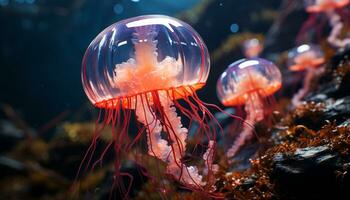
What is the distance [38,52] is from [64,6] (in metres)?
2.49

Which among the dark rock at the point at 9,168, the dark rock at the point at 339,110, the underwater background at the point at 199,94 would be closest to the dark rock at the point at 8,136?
the underwater background at the point at 199,94

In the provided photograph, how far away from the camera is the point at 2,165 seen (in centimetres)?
872

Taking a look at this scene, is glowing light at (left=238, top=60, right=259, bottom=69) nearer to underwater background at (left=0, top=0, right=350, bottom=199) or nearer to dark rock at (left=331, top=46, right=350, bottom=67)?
underwater background at (left=0, top=0, right=350, bottom=199)

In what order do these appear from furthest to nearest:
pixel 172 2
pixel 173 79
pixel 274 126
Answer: pixel 172 2, pixel 274 126, pixel 173 79

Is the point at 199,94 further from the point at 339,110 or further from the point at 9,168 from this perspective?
the point at 9,168

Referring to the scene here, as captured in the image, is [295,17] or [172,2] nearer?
[295,17]

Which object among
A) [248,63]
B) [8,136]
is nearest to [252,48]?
[248,63]

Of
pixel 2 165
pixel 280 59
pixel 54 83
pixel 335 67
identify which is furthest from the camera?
pixel 54 83

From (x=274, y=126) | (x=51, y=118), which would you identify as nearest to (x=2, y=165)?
(x=51, y=118)

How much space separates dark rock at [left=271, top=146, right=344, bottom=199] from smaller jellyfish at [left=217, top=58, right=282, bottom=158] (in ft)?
4.85

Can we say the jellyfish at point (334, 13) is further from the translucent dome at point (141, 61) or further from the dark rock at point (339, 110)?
the translucent dome at point (141, 61)

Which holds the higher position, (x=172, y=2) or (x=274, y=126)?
(x=172, y=2)

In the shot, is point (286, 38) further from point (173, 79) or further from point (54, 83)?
point (54, 83)

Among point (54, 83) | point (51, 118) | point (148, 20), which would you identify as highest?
point (148, 20)
